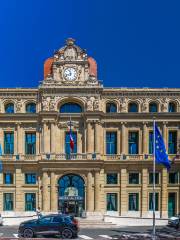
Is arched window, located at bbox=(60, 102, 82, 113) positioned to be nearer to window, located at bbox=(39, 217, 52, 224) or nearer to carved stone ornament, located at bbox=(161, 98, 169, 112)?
carved stone ornament, located at bbox=(161, 98, 169, 112)

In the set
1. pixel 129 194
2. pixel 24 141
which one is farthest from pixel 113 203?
pixel 24 141

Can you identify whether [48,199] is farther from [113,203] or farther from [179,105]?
[179,105]

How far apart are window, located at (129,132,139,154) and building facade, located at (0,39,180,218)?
145 mm

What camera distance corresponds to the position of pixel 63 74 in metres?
74.9

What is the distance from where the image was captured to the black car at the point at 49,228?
1681 inches

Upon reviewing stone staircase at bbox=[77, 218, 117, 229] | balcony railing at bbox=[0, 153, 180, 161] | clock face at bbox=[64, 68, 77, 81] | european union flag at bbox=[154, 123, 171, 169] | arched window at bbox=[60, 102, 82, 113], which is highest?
clock face at bbox=[64, 68, 77, 81]

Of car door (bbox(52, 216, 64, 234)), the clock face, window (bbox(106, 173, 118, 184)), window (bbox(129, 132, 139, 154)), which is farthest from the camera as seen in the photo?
window (bbox(129, 132, 139, 154))

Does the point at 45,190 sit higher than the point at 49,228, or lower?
higher

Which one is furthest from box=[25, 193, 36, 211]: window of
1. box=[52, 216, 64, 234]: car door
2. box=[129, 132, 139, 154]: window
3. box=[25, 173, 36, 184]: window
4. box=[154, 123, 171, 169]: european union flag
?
box=[154, 123, 171, 169]: european union flag

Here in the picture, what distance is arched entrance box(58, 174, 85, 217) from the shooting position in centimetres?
7375

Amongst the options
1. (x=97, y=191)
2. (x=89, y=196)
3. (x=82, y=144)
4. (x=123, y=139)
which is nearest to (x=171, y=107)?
(x=123, y=139)

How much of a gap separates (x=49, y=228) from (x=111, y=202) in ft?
107

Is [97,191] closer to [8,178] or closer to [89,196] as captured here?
[89,196]

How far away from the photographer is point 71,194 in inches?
2911
